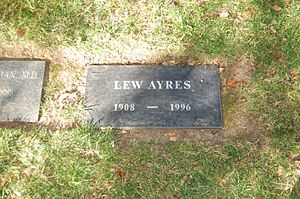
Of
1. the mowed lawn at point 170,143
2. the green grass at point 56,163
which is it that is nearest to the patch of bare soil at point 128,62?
the mowed lawn at point 170,143

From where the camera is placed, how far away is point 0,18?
12.1ft

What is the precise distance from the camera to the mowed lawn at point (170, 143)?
294 cm

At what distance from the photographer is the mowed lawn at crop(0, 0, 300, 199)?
294 centimetres

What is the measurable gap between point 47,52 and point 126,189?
1.55 meters

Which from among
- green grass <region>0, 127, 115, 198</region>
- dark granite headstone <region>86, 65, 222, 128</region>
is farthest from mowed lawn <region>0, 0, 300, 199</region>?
dark granite headstone <region>86, 65, 222, 128</region>

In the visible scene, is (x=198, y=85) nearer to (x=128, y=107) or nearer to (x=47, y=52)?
(x=128, y=107)

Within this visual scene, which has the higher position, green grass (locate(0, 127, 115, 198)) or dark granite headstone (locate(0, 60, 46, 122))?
dark granite headstone (locate(0, 60, 46, 122))

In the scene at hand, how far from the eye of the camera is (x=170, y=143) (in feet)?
10.3

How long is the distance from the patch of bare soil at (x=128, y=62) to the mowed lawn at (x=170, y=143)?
34 millimetres

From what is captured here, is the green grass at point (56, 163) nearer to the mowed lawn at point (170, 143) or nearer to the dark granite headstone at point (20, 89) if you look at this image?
the mowed lawn at point (170, 143)

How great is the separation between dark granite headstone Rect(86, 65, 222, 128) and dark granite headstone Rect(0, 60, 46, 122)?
0.46 m

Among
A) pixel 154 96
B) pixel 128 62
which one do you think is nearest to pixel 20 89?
pixel 128 62

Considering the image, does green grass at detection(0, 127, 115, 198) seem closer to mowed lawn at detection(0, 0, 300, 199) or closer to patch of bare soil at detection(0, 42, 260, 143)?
mowed lawn at detection(0, 0, 300, 199)

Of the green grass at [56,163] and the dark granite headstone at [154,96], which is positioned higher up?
the dark granite headstone at [154,96]
